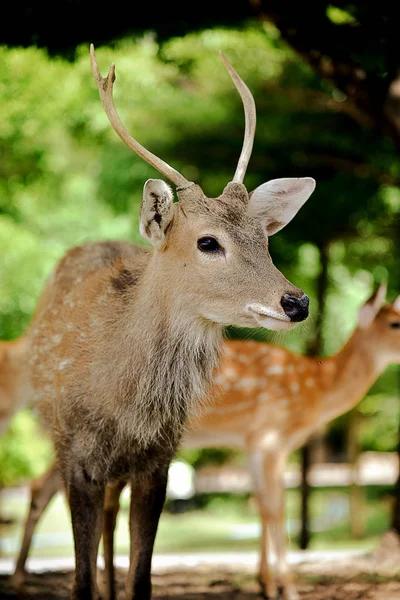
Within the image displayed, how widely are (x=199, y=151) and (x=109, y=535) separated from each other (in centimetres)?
474

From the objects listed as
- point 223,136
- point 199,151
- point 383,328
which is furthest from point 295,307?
point 199,151

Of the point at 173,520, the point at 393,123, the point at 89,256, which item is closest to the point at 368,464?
the point at 173,520

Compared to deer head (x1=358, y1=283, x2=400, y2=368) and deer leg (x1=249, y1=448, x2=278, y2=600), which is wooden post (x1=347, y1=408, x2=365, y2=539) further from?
deer leg (x1=249, y1=448, x2=278, y2=600)

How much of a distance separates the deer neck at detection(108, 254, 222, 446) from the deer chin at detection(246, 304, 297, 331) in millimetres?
296

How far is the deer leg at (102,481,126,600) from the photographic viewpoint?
4.93 meters

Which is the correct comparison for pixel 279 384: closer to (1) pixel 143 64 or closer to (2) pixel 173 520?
(1) pixel 143 64

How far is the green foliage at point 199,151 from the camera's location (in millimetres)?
8391

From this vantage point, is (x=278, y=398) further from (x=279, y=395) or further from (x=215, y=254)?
(x=215, y=254)

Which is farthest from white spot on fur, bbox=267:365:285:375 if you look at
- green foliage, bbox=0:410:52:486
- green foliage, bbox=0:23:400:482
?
green foliage, bbox=0:410:52:486

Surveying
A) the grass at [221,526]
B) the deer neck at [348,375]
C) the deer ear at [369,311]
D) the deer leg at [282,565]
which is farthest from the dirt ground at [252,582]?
the grass at [221,526]

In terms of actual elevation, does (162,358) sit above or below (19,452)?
above

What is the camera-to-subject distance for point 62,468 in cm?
415

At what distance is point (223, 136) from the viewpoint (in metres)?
8.89

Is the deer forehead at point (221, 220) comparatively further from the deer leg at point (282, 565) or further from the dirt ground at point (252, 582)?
the deer leg at point (282, 565)
